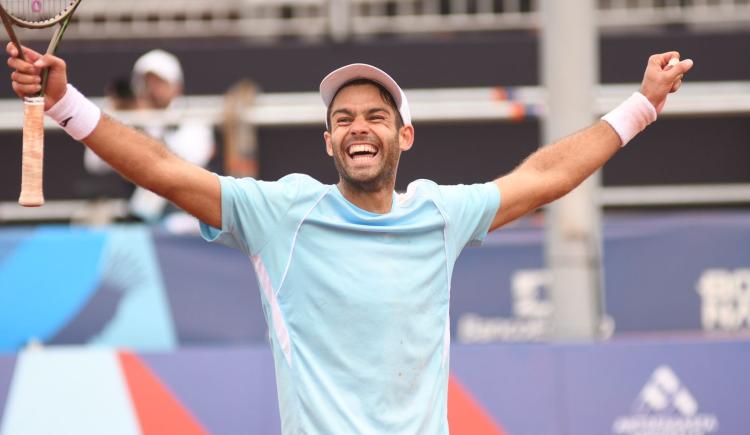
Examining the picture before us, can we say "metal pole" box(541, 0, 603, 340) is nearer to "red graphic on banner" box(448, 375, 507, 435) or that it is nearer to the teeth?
"red graphic on banner" box(448, 375, 507, 435)

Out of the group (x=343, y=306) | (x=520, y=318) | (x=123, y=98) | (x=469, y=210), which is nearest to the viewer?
(x=343, y=306)

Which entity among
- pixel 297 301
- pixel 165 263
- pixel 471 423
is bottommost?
pixel 471 423

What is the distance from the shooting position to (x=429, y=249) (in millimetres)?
4766

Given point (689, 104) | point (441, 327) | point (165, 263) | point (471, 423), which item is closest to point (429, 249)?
point (441, 327)

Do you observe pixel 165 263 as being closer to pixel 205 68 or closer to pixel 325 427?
pixel 205 68

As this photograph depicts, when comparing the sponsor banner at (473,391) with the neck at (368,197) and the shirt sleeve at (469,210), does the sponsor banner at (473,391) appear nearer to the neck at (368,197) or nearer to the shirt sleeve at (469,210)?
the shirt sleeve at (469,210)

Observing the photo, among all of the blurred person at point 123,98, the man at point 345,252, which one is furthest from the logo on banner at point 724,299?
the man at point 345,252

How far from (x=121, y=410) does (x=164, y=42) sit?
5.11 metres

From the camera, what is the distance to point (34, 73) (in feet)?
13.8

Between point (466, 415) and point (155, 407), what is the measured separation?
162 centimetres

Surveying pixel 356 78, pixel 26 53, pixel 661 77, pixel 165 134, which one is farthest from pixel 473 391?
pixel 26 53

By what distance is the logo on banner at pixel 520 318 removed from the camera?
9180 millimetres

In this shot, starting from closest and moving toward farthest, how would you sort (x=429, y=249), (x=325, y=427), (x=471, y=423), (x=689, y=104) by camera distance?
(x=325, y=427)
(x=429, y=249)
(x=471, y=423)
(x=689, y=104)

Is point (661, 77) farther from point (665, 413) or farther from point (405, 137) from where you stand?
point (665, 413)
